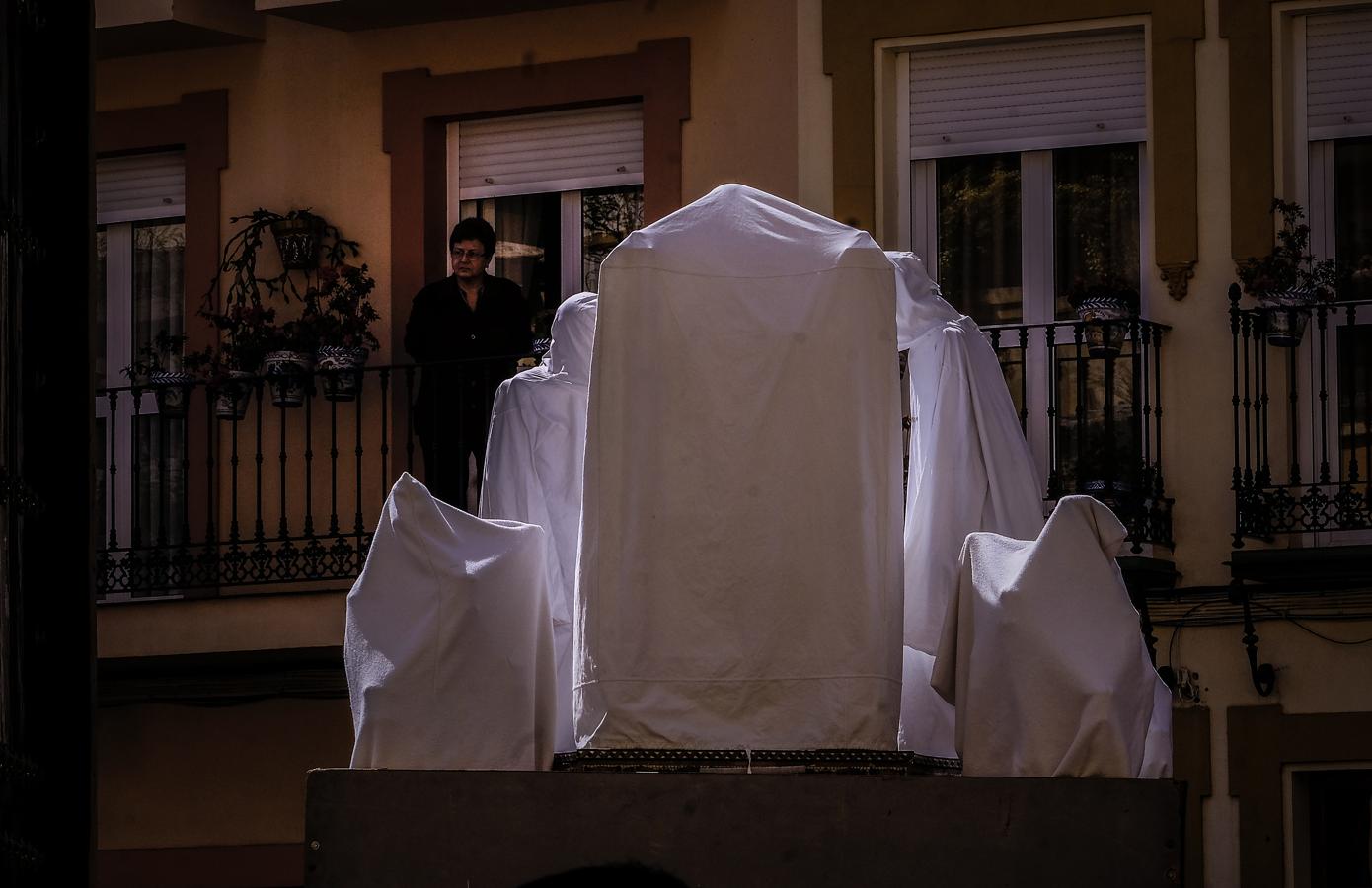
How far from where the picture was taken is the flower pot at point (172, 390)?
1298 cm

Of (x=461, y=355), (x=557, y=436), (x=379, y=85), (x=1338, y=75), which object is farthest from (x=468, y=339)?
(x=557, y=436)

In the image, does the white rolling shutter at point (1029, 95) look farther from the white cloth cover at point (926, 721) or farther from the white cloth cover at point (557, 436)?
the white cloth cover at point (926, 721)

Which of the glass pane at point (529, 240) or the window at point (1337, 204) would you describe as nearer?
the window at point (1337, 204)

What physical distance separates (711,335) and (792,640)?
0.66 m

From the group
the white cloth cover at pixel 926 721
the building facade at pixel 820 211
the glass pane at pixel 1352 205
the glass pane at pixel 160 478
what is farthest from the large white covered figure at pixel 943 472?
the glass pane at pixel 160 478

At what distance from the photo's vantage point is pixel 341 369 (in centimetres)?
1258

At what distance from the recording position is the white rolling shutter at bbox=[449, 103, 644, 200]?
12.7 m

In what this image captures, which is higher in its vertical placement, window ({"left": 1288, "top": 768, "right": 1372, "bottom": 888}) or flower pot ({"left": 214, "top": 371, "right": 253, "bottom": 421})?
flower pot ({"left": 214, "top": 371, "right": 253, "bottom": 421})

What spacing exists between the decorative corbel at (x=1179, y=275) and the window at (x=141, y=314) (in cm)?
548

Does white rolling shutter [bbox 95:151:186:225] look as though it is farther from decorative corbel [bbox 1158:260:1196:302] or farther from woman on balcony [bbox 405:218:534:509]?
decorative corbel [bbox 1158:260:1196:302]

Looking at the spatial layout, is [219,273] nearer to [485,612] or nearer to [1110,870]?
[485,612]

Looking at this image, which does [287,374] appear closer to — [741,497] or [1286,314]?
[1286,314]

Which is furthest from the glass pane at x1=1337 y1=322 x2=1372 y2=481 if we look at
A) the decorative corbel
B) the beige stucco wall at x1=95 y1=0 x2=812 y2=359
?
the beige stucco wall at x1=95 y1=0 x2=812 y2=359

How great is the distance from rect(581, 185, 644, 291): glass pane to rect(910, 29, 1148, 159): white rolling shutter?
1554 mm
